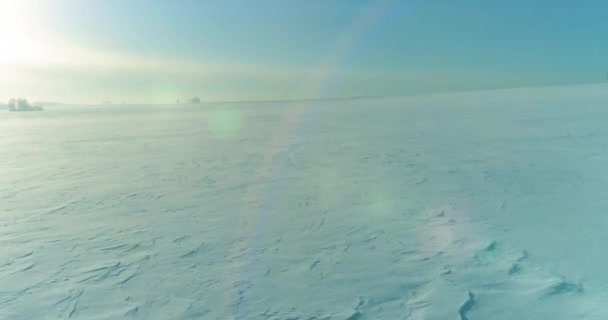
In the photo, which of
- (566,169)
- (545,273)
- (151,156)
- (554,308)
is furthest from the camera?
(151,156)

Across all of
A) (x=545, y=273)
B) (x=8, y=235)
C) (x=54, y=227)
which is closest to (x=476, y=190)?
(x=545, y=273)

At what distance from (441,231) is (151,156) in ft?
23.9

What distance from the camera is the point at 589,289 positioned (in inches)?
103

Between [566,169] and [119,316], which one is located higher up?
[566,169]

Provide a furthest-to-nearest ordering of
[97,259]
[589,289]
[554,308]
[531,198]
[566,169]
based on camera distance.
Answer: [566,169], [531,198], [97,259], [589,289], [554,308]

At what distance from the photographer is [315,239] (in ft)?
12.4

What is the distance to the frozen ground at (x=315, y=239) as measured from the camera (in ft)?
8.69

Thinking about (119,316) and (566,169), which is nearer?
(119,316)

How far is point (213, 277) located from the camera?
307cm

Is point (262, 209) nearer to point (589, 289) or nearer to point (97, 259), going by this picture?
point (97, 259)

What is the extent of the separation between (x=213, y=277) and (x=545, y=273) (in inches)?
101

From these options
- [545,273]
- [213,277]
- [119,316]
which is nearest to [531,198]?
[545,273]

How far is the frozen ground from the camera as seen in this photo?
104 inches

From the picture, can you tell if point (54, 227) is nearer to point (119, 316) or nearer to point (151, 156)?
point (119, 316)
